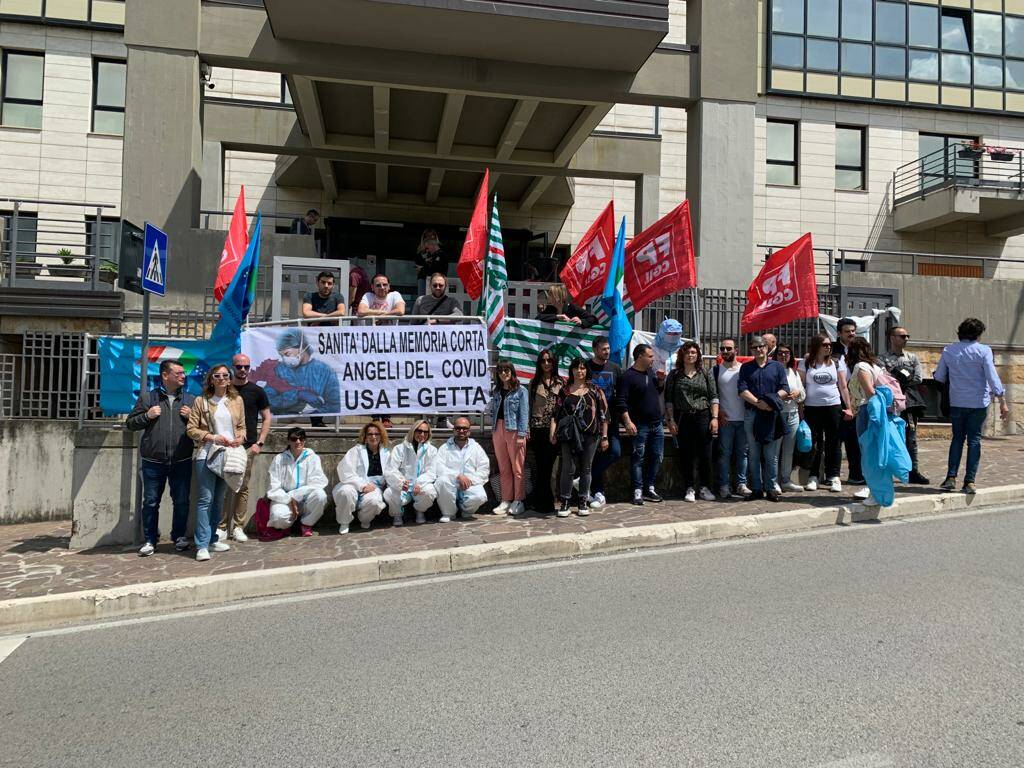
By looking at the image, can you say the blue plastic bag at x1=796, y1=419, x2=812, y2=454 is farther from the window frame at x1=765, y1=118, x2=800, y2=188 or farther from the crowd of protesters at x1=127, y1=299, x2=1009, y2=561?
the window frame at x1=765, y1=118, x2=800, y2=188

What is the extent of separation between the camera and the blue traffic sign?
24.3ft

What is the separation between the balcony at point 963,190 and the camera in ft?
70.8

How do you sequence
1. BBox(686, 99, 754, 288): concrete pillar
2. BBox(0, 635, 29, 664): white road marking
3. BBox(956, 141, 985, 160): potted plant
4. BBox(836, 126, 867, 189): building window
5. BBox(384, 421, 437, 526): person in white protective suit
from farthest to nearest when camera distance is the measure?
1. BBox(836, 126, 867, 189): building window
2. BBox(956, 141, 985, 160): potted plant
3. BBox(686, 99, 754, 288): concrete pillar
4. BBox(384, 421, 437, 526): person in white protective suit
5. BBox(0, 635, 29, 664): white road marking

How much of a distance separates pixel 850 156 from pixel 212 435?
21804 millimetres

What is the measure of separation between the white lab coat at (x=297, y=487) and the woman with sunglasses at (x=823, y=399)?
5425mm

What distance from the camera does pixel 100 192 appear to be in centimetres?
2064

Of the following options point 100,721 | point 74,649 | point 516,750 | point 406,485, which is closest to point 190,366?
point 406,485

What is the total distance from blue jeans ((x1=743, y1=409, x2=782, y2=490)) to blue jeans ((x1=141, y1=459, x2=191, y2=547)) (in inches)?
226

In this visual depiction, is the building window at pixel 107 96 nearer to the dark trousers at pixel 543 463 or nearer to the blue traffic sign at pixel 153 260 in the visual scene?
the blue traffic sign at pixel 153 260

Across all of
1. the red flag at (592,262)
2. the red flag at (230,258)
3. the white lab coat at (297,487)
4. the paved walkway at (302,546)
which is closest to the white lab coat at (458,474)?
the paved walkway at (302,546)

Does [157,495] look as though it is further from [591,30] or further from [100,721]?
[591,30]

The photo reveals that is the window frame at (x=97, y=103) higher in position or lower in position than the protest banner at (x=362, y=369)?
higher

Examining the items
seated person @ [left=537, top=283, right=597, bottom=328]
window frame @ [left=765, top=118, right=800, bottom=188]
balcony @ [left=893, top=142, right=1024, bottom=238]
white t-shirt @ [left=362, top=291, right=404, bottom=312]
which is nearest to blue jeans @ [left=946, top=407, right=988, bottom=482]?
seated person @ [left=537, top=283, right=597, bottom=328]

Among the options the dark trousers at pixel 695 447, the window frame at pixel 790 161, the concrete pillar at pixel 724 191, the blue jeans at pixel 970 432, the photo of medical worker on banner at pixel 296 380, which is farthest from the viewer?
the window frame at pixel 790 161
